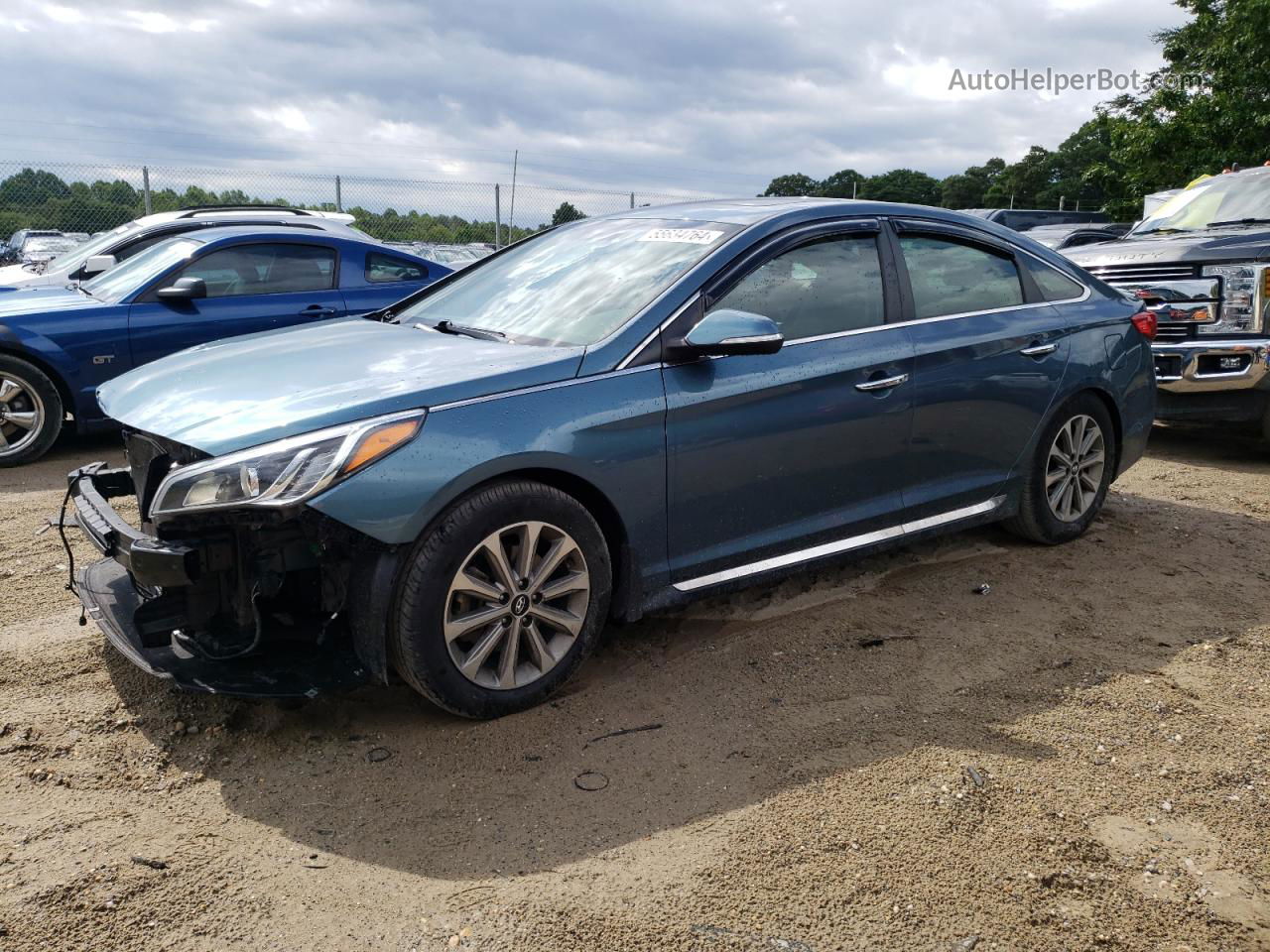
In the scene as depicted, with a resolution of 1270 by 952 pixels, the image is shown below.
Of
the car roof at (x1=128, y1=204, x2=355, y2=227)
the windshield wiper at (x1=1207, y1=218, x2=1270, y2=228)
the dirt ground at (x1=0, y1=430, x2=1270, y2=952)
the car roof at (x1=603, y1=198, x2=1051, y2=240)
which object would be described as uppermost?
the car roof at (x1=128, y1=204, x2=355, y2=227)

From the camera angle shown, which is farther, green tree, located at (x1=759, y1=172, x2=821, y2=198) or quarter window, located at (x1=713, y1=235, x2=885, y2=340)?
green tree, located at (x1=759, y1=172, x2=821, y2=198)

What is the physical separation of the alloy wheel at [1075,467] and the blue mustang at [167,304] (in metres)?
5.10

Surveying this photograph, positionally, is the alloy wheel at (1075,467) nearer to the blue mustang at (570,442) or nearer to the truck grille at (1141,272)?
the blue mustang at (570,442)

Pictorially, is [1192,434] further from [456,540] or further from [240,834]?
[240,834]

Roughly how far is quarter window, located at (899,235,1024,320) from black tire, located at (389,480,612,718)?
1.90m

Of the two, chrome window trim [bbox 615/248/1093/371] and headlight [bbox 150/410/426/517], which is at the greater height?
chrome window trim [bbox 615/248/1093/371]

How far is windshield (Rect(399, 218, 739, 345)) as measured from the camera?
3.76m

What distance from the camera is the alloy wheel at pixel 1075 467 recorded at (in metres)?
5.03

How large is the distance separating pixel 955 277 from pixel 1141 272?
373cm

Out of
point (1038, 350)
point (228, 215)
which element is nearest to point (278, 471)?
point (1038, 350)

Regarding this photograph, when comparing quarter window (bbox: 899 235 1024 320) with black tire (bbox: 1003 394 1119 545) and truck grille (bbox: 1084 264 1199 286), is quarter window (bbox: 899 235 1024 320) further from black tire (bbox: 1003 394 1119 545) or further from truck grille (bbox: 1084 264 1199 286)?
truck grille (bbox: 1084 264 1199 286)

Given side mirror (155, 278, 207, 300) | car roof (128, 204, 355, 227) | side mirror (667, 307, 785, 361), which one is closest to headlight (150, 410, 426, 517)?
side mirror (667, 307, 785, 361)

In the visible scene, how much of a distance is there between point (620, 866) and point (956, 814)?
0.94m

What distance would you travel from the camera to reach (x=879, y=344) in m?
4.19
